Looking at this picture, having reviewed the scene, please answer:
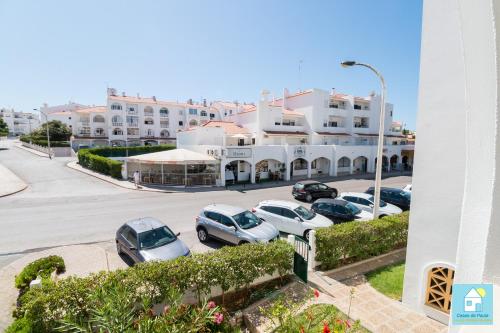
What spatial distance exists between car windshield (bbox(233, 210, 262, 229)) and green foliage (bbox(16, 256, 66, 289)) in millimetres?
6396

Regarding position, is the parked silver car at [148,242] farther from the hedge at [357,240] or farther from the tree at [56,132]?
the tree at [56,132]

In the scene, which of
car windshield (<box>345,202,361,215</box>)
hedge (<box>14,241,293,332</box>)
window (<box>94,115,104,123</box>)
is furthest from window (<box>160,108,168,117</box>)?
hedge (<box>14,241,293,332</box>)

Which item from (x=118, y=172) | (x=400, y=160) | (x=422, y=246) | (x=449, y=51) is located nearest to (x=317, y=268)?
(x=422, y=246)

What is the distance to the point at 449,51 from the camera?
252 inches

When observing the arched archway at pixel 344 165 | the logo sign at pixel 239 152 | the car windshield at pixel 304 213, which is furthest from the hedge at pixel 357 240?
the arched archway at pixel 344 165

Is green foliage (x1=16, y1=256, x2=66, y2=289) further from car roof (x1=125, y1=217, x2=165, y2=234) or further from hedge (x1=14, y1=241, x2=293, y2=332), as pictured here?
car roof (x1=125, y1=217, x2=165, y2=234)

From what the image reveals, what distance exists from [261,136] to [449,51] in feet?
92.9

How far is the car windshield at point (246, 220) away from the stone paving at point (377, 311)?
134 inches

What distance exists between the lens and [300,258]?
26.8 ft

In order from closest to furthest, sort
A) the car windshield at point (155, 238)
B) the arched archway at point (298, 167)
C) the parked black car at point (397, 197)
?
the car windshield at point (155, 238) < the parked black car at point (397, 197) < the arched archway at point (298, 167)

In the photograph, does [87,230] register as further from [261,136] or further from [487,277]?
[261,136]

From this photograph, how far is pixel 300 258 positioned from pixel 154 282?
4.45 m

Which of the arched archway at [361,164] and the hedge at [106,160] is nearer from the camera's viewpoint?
the hedge at [106,160]

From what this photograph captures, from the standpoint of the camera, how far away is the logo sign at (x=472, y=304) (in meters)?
2.56
